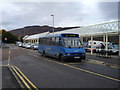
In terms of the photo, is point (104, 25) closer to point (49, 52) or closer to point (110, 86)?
point (49, 52)

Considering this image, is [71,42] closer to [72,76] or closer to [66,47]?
[66,47]

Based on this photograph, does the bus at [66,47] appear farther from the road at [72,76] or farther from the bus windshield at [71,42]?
the road at [72,76]

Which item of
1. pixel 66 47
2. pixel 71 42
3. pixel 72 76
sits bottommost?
pixel 72 76

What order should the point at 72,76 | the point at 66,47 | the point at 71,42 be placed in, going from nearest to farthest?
the point at 72,76 < the point at 66,47 < the point at 71,42

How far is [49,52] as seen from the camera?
1834 centimetres

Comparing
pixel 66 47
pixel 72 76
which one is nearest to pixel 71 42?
pixel 66 47

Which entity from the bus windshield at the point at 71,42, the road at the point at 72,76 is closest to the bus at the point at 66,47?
the bus windshield at the point at 71,42

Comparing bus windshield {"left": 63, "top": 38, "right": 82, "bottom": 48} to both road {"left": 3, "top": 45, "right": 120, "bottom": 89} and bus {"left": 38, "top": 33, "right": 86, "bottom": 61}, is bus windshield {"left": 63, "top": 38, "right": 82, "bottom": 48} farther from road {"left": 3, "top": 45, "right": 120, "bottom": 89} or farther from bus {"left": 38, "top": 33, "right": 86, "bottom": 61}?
road {"left": 3, "top": 45, "right": 120, "bottom": 89}

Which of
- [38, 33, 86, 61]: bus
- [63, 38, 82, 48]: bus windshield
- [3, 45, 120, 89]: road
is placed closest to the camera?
[3, 45, 120, 89]: road

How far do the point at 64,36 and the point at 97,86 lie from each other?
9.68 metres

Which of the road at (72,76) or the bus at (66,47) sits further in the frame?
the bus at (66,47)

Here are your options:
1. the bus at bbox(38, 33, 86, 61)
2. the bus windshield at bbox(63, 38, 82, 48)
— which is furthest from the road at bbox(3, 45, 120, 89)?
the bus windshield at bbox(63, 38, 82, 48)

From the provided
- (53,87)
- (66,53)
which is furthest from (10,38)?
(53,87)

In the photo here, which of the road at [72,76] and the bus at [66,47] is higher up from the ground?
→ the bus at [66,47]
